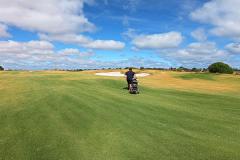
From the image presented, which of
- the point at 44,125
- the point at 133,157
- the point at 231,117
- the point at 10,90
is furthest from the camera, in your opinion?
the point at 10,90

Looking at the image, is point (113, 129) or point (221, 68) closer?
point (113, 129)

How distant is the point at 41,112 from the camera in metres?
15.9

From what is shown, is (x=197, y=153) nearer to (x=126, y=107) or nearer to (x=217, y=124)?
(x=217, y=124)

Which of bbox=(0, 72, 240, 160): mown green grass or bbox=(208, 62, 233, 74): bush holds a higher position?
bbox=(208, 62, 233, 74): bush

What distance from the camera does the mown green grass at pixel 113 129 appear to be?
10422mm

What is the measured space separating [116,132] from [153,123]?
7.70 ft

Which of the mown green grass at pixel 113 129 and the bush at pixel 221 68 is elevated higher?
the bush at pixel 221 68

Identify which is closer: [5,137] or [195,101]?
[5,137]

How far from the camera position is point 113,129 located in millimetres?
13023

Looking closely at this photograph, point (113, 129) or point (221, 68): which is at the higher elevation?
point (221, 68)

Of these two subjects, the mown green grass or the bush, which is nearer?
the mown green grass

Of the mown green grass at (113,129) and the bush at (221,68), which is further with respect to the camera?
the bush at (221,68)

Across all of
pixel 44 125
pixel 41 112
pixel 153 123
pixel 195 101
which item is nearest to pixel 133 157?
pixel 153 123

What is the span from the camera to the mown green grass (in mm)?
10422
